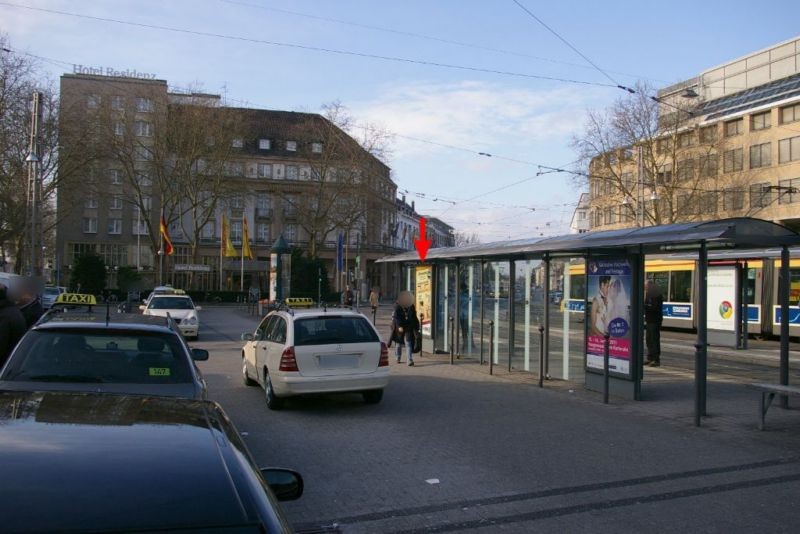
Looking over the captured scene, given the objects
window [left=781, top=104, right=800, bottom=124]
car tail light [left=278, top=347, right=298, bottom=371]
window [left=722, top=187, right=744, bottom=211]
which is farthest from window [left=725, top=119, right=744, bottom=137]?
car tail light [left=278, top=347, right=298, bottom=371]

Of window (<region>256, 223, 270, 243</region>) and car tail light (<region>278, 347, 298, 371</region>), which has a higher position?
window (<region>256, 223, 270, 243</region>)

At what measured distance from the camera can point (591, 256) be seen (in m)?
12.3

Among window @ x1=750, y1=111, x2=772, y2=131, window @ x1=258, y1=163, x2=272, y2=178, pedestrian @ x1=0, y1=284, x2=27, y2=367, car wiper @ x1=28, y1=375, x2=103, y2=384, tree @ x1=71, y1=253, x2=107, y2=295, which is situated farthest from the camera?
window @ x1=258, y1=163, x2=272, y2=178

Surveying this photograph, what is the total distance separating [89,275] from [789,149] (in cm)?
5868

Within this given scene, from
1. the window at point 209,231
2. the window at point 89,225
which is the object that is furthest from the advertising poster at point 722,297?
the window at point 89,225

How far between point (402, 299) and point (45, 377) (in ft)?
38.1

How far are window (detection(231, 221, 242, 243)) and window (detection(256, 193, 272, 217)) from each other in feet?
9.95

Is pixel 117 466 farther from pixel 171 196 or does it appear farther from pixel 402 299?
pixel 171 196

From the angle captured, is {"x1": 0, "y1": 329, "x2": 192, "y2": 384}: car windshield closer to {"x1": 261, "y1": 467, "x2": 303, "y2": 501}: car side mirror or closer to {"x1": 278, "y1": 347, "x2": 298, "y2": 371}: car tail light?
{"x1": 261, "y1": 467, "x2": 303, "y2": 501}: car side mirror

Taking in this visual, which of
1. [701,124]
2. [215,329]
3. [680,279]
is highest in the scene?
[701,124]

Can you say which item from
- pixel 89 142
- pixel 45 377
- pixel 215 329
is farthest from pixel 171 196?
pixel 45 377

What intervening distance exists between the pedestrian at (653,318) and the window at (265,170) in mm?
71818

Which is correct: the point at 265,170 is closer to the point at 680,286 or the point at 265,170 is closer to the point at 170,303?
the point at 170,303

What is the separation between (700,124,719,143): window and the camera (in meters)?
51.6
